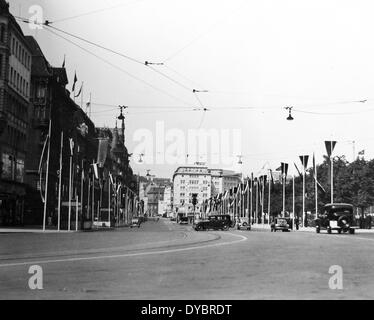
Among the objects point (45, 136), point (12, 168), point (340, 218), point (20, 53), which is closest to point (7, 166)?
point (12, 168)

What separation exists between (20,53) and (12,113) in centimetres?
674

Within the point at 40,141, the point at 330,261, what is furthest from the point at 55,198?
the point at 330,261

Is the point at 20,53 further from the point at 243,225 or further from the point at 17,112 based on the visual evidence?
the point at 243,225

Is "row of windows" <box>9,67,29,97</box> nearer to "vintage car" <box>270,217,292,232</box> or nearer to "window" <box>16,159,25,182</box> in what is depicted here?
"window" <box>16,159,25,182</box>

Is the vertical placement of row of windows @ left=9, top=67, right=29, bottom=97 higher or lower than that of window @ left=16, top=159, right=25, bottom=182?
higher

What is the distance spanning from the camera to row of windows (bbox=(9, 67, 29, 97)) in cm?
6430

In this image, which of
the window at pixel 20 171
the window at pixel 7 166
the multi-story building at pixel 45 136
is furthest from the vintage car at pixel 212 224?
the window at pixel 7 166

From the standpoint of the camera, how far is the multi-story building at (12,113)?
197 feet

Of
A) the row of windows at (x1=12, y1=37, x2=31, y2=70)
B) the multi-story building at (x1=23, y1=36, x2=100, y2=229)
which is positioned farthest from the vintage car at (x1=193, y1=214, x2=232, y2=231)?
the row of windows at (x1=12, y1=37, x2=31, y2=70)

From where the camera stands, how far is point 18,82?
67.4 meters

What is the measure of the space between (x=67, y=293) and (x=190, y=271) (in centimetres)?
511

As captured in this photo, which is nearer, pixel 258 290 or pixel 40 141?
pixel 258 290

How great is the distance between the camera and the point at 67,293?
12156mm
